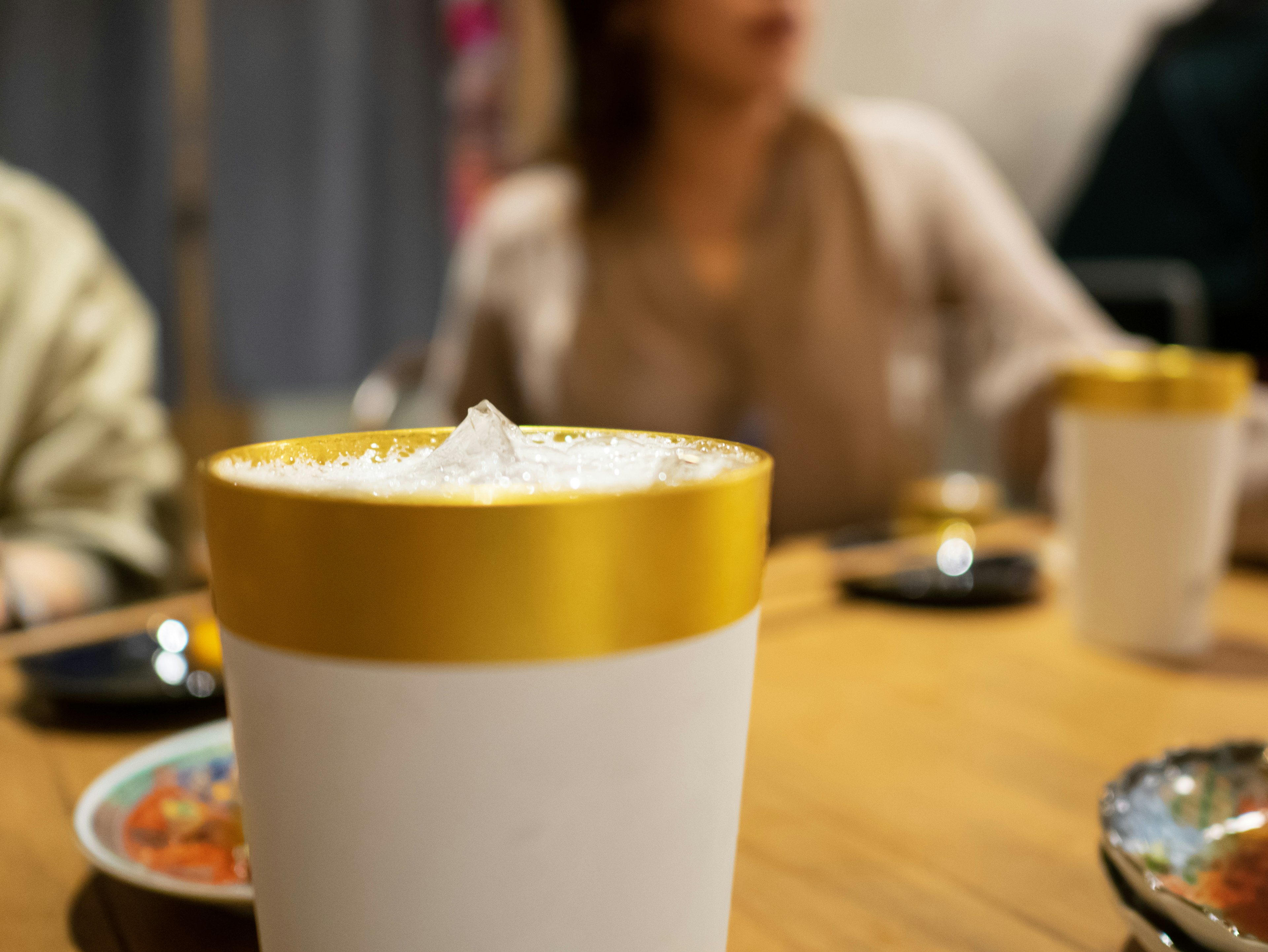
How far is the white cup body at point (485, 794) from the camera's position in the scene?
0.56 ft

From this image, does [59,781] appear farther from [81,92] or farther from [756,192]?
[81,92]

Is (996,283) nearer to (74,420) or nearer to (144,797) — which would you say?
(74,420)

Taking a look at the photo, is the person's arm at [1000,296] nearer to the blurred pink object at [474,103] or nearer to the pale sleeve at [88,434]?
the pale sleeve at [88,434]

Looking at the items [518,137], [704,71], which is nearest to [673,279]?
[704,71]

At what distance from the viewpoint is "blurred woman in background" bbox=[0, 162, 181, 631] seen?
90 cm

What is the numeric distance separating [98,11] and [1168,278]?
2.70 meters

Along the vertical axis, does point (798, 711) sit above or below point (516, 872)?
below

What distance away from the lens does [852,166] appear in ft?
4.67

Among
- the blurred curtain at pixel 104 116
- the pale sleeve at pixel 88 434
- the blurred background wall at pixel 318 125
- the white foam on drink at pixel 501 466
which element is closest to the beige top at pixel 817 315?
the pale sleeve at pixel 88 434

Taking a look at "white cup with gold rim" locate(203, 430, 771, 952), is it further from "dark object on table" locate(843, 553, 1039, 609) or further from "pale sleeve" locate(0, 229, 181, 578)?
"pale sleeve" locate(0, 229, 181, 578)

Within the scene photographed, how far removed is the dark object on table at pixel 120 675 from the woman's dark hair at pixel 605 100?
41.5 inches

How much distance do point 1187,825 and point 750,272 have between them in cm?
113

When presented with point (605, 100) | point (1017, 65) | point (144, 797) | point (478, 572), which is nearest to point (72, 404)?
point (144, 797)

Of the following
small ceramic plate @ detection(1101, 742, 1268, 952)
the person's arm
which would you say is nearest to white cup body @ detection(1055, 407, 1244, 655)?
small ceramic plate @ detection(1101, 742, 1268, 952)
